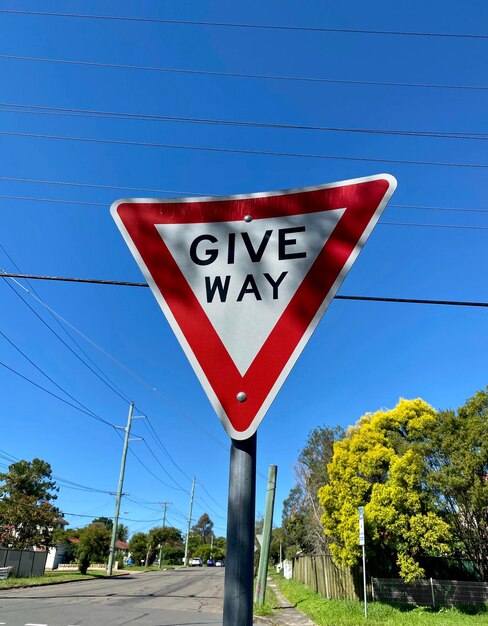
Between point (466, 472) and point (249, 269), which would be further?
point (466, 472)

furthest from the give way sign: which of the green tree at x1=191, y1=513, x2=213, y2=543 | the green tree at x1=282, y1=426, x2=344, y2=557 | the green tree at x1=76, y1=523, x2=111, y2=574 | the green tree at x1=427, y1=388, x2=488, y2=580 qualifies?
the green tree at x1=191, y1=513, x2=213, y2=543

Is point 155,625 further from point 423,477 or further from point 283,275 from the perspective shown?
point 283,275

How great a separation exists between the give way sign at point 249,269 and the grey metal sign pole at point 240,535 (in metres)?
0.09

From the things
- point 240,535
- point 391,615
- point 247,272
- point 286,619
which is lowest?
point 286,619

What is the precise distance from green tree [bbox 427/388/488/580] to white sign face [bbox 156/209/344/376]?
13.8 metres

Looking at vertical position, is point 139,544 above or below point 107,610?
above

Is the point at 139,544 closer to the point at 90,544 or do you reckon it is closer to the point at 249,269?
the point at 90,544

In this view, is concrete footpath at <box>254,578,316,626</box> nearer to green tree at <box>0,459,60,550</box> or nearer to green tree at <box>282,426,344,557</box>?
green tree at <box>282,426,344,557</box>

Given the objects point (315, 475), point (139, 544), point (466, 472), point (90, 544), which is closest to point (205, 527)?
point (139, 544)

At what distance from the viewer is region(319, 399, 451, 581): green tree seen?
1382cm

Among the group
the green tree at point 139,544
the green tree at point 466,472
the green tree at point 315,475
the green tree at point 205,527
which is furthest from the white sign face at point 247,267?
the green tree at point 205,527

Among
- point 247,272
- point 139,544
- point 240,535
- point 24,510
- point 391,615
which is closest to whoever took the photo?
point 240,535

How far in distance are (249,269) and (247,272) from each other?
0.01 meters

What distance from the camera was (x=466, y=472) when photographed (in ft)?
43.1
